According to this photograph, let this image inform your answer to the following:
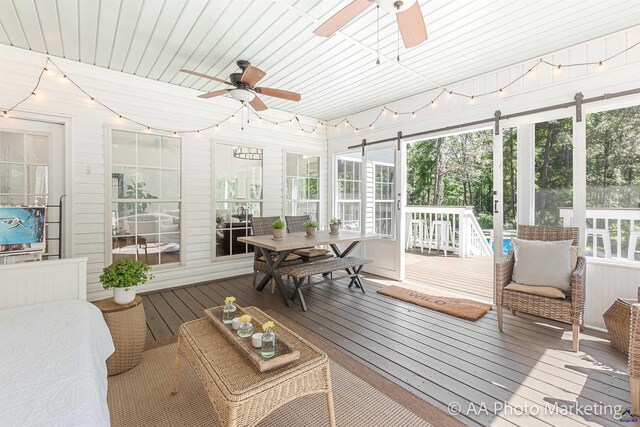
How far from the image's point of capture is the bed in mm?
1009

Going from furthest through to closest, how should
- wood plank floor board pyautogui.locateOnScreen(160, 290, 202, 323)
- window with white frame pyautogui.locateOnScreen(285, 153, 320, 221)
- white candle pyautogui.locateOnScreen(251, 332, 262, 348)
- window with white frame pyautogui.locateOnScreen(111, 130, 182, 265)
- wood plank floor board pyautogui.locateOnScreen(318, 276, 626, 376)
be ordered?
window with white frame pyautogui.locateOnScreen(285, 153, 320, 221)
window with white frame pyautogui.locateOnScreen(111, 130, 182, 265)
wood plank floor board pyautogui.locateOnScreen(160, 290, 202, 323)
wood plank floor board pyautogui.locateOnScreen(318, 276, 626, 376)
white candle pyautogui.locateOnScreen(251, 332, 262, 348)

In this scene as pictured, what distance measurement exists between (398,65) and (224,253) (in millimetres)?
3762

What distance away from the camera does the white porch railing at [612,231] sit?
9.50 feet

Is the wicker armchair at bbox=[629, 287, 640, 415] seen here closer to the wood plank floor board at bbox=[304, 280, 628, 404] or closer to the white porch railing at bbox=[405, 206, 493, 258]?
the wood plank floor board at bbox=[304, 280, 628, 404]

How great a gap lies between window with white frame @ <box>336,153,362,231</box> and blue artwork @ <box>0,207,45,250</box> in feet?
14.4

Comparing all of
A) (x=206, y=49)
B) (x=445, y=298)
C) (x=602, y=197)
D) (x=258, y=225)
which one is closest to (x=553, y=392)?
(x=445, y=298)

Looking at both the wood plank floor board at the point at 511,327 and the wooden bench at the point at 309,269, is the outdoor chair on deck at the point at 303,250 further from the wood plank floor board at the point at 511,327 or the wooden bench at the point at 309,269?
the wood plank floor board at the point at 511,327

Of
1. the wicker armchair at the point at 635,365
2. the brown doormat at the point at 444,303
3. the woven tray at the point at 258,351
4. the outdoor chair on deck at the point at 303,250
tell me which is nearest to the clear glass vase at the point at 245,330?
the woven tray at the point at 258,351

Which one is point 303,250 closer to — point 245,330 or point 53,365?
point 245,330

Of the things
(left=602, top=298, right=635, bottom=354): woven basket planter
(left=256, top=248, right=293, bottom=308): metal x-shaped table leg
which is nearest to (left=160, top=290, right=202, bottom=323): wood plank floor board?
(left=256, top=248, right=293, bottom=308): metal x-shaped table leg

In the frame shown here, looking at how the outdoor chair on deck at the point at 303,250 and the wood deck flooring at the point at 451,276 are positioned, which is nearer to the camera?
the wood deck flooring at the point at 451,276

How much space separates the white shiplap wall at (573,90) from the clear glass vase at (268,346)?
3.36 metres

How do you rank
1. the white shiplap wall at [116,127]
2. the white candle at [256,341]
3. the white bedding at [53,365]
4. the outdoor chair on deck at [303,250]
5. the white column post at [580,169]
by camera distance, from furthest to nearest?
→ the outdoor chair on deck at [303,250] → the white shiplap wall at [116,127] → the white column post at [580,169] → the white candle at [256,341] → the white bedding at [53,365]

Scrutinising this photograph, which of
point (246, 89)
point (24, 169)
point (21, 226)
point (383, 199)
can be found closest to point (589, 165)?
point (383, 199)
